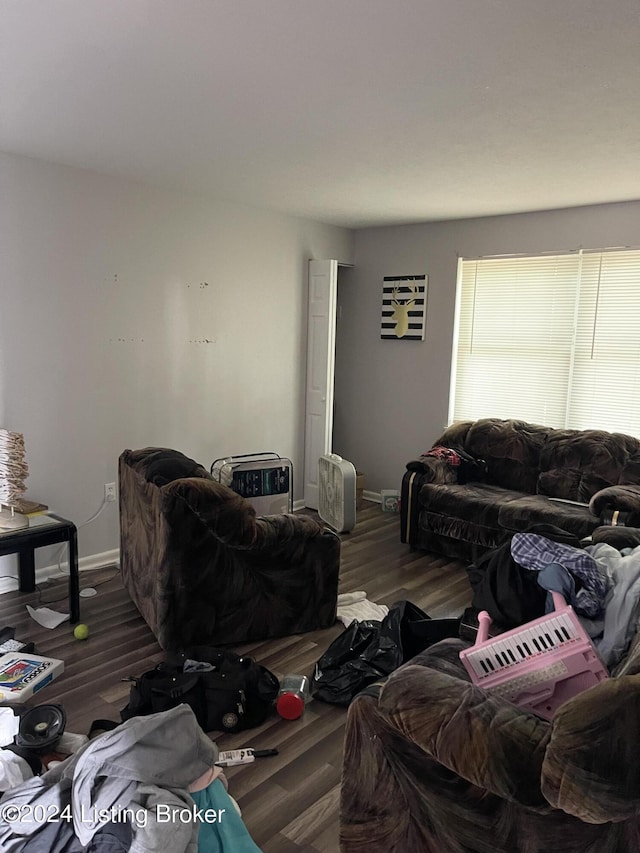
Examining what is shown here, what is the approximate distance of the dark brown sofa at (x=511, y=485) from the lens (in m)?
4.22

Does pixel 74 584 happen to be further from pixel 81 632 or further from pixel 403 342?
pixel 403 342

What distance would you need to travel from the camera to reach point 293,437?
573 cm

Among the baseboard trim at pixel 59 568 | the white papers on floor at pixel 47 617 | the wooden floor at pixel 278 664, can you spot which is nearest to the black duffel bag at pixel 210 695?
the wooden floor at pixel 278 664

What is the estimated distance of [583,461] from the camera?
450cm

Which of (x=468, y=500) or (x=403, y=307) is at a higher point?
(x=403, y=307)

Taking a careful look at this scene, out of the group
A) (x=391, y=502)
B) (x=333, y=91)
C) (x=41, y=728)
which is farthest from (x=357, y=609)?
(x=333, y=91)

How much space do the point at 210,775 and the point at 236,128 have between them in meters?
2.64

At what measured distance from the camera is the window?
15.1 feet

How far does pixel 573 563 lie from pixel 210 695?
1.48m

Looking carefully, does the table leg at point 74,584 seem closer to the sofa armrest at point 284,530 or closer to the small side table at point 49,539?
the small side table at point 49,539

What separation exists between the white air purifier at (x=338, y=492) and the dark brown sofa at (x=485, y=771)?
3290mm

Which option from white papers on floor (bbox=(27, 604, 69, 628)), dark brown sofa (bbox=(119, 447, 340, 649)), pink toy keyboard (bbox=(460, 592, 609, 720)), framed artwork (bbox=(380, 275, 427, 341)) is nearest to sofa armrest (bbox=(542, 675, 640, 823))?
pink toy keyboard (bbox=(460, 592, 609, 720))

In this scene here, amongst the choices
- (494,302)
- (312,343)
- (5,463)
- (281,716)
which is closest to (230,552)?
(281,716)

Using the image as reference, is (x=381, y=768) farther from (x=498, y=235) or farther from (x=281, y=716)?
(x=498, y=235)
